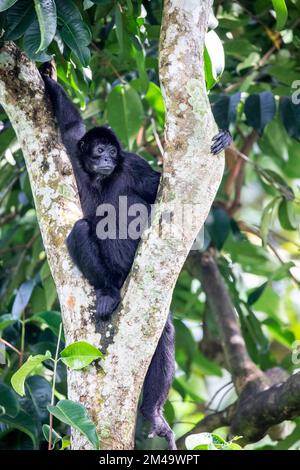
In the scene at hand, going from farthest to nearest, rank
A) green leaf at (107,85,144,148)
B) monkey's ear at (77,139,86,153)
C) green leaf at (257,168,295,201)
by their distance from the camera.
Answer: green leaf at (257,168,295,201), green leaf at (107,85,144,148), monkey's ear at (77,139,86,153)

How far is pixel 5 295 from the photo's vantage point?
878 cm

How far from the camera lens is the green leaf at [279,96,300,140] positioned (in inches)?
302

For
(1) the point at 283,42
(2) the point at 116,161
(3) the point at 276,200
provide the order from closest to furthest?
(2) the point at 116,161 → (3) the point at 276,200 → (1) the point at 283,42

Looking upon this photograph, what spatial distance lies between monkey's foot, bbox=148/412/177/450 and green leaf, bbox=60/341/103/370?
72.8 inches

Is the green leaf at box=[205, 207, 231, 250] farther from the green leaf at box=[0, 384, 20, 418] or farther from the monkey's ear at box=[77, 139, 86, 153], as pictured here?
the green leaf at box=[0, 384, 20, 418]

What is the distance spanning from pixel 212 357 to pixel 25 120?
17.6 ft

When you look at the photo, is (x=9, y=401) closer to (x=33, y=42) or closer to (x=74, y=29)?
(x=33, y=42)

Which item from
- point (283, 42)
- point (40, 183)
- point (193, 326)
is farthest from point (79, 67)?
point (193, 326)

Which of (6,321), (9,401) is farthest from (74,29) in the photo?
(9,401)

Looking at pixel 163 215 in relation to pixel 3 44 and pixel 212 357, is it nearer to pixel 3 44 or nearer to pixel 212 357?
pixel 3 44

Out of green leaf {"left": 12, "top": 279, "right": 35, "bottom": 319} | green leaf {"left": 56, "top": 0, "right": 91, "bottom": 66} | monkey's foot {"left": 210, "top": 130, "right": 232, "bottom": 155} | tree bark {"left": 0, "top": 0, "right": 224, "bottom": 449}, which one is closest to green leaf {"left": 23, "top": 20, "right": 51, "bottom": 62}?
green leaf {"left": 56, "top": 0, "right": 91, "bottom": 66}

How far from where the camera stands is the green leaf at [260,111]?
7559mm

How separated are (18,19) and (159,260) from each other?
207cm
